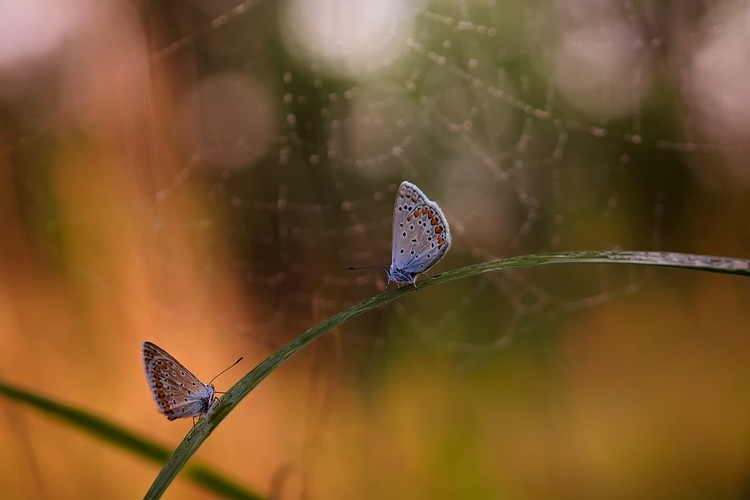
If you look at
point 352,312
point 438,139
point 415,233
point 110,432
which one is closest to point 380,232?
point 438,139

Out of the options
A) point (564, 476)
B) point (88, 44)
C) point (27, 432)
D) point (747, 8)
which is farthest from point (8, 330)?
point (747, 8)

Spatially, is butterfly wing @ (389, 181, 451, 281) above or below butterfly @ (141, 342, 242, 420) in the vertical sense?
above

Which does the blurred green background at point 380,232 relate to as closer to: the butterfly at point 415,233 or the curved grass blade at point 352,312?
the butterfly at point 415,233

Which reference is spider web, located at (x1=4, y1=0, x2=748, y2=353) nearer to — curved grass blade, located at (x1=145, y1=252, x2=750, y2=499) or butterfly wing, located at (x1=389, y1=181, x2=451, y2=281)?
butterfly wing, located at (x1=389, y1=181, x2=451, y2=281)

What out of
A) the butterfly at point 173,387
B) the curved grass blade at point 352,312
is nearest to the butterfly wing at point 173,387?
the butterfly at point 173,387

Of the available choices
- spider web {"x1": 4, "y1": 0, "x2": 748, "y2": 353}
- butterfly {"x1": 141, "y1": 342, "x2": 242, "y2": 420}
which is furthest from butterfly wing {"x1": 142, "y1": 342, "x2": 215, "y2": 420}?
spider web {"x1": 4, "y1": 0, "x2": 748, "y2": 353}
